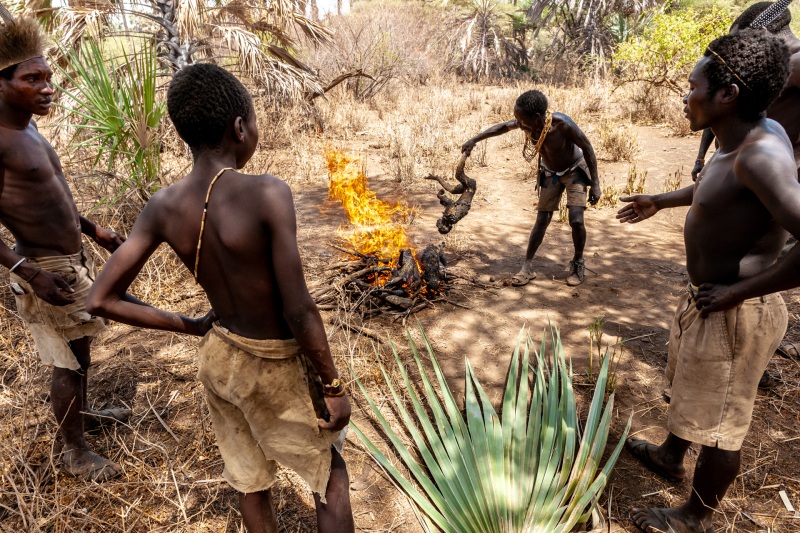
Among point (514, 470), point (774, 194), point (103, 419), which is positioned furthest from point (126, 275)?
point (774, 194)

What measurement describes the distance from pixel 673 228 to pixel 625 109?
6432mm

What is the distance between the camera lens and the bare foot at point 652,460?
239cm

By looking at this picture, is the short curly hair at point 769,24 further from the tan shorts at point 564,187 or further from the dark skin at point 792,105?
the tan shorts at point 564,187

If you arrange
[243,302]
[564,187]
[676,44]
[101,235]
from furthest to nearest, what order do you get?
[676,44]
[564,187]
[101,235]
[243,302]

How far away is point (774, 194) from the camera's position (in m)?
1.53

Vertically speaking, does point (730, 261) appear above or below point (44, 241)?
above

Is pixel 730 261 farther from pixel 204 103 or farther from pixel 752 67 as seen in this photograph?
pixel 204 103

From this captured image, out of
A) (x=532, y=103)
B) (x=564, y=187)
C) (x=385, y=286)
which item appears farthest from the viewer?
(x=564, y=187)

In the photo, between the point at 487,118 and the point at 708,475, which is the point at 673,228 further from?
the point at 487,118

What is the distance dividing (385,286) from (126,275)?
2780 mm

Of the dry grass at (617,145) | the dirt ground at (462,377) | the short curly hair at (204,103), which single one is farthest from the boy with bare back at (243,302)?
the dry grass at (617,145)

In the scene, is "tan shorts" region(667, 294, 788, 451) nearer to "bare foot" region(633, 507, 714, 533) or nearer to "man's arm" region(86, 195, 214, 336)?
"bare foot" region(633, 507, 714, 533)

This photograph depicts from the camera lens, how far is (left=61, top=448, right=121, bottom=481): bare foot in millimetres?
2385

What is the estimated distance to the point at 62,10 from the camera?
641 cm
